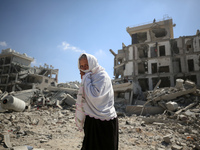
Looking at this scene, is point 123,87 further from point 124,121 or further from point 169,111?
point 124,121

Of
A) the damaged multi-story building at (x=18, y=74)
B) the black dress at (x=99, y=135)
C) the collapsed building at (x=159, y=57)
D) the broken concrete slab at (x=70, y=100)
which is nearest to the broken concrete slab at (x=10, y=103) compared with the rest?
the broken concrete slab at (x=70, y=100)

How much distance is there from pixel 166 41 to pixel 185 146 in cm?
2344

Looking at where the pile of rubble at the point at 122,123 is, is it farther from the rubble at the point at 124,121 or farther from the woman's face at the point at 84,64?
Answer: the woman's face at the point at 84,64

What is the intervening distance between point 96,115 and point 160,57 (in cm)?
2454

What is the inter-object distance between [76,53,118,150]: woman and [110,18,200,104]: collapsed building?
17.8 m

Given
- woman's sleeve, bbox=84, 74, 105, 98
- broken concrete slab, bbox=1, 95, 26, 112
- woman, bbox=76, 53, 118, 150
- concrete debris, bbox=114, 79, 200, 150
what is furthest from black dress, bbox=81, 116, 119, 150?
broken concrete slab, bbox=1, 95, 26, 112

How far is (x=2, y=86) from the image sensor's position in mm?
33312

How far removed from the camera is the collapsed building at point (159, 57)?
843 inches

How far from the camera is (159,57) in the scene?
23.2 meters

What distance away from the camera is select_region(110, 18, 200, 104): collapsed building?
2140 cm

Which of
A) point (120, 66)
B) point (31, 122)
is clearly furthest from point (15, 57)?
point (31, 122)

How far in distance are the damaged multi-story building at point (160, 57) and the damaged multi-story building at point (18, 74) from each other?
19.4m

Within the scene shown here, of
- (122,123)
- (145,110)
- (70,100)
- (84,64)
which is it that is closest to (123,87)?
(145,110)

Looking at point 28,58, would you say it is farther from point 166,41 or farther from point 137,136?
point 137,136
